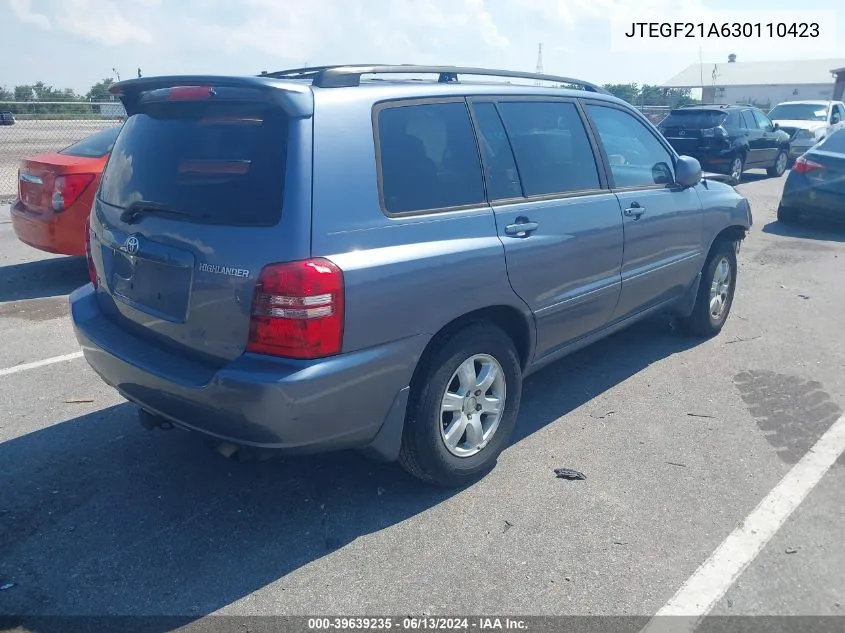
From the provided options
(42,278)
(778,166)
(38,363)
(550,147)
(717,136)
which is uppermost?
(717,136)

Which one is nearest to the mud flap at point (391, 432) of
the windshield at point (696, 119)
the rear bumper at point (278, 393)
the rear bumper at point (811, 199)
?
the rear bumper at point (278, 393)

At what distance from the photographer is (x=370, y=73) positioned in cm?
327

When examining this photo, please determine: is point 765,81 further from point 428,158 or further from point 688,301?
point 428,158

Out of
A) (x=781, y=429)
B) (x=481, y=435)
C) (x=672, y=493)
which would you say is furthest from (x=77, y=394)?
(x=781, y=429)

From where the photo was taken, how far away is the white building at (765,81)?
6556cm

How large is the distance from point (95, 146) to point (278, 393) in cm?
583

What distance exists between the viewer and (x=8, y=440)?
4.05 m

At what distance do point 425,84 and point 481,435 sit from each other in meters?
1.74

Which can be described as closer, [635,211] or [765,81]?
[635,211]

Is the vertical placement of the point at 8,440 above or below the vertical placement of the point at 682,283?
below

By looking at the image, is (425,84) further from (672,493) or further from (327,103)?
(672,493)

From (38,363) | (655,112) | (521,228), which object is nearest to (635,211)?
(521,228)

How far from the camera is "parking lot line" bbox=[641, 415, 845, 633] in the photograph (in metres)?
2.79

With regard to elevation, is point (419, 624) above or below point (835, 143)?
below
